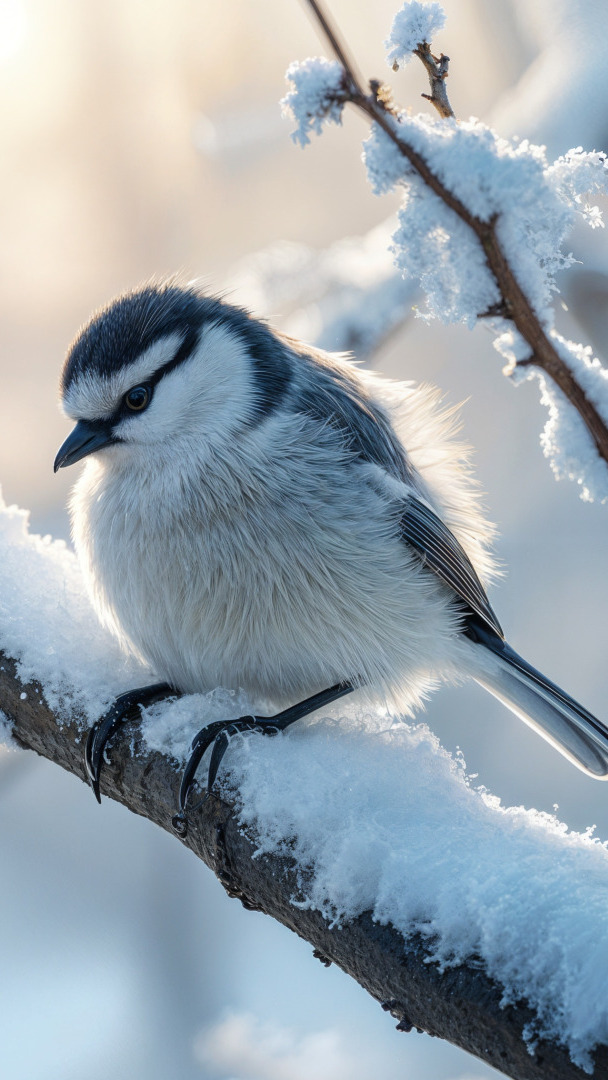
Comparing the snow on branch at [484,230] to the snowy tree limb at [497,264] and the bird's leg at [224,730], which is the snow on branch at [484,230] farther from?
the bird's leg at [224,730]

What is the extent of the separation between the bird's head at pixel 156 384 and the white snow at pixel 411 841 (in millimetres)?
315

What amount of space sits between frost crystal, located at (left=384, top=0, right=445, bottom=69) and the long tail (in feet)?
2.82

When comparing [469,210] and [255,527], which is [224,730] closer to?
[255,527]

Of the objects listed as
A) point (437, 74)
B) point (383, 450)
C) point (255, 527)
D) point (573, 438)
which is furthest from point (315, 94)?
point (383, 450)

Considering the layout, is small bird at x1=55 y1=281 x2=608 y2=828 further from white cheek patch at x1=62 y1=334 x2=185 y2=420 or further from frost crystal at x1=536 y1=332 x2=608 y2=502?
frost crystal at x1=536 y1=332 x2=608 y2=502

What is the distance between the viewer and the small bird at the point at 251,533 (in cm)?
101

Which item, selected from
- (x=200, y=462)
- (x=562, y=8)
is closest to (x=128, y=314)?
(x=200, y=462)

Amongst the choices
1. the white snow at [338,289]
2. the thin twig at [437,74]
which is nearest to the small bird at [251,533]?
the white snow at [338,289]

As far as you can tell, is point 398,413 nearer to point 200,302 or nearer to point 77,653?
point 200,302

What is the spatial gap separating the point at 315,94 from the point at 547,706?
3.17 feet

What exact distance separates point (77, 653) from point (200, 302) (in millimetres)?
519

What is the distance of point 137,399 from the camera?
1.07 m

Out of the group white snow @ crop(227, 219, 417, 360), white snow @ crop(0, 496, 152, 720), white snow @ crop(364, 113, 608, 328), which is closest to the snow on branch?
white snow @ crop(364, 113, 608, 328)

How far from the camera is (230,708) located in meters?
1.07
